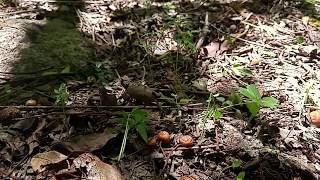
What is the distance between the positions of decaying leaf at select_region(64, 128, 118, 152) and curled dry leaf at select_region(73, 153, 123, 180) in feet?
0.21

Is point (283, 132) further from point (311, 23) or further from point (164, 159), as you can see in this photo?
point (311, 23)

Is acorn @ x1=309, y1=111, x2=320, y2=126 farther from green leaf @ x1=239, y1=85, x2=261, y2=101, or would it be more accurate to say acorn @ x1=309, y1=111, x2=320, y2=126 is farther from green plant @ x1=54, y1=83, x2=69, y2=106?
green plant @ x1=54, y1=83, x2=69, y2=106

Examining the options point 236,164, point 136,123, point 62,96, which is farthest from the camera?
point 62,96

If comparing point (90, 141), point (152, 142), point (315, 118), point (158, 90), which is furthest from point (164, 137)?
point (315, 118)

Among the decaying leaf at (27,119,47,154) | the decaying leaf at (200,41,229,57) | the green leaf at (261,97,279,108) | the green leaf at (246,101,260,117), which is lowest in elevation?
the decaying leaf at (27,119,47,154)

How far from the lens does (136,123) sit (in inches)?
87.7

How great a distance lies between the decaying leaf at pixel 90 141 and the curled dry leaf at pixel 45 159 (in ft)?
0.29

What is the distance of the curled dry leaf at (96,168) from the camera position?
6.54 feet

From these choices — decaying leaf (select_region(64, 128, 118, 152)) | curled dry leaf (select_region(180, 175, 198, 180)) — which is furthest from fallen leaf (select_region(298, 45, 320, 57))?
decaying leaf (select_region(64, 128, 118, 152))

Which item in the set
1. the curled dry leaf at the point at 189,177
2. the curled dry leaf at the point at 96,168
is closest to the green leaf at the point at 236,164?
the curled dry leaf at the point at 189,177

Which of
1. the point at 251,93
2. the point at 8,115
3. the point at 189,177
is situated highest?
the point at 251,93

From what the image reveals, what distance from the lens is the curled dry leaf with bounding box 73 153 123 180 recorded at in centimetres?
199

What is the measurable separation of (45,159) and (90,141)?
249 millimetres

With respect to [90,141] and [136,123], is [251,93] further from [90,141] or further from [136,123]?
[90,141]
